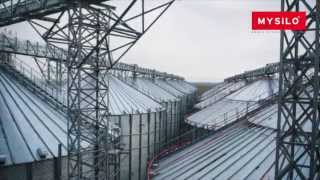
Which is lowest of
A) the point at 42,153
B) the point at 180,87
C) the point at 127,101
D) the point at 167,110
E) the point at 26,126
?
the point at 167,110

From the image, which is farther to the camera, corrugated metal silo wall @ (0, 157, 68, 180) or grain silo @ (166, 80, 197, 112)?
grain silo @ (166, 80, 197, 112)

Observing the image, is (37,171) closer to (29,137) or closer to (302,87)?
(29,137)

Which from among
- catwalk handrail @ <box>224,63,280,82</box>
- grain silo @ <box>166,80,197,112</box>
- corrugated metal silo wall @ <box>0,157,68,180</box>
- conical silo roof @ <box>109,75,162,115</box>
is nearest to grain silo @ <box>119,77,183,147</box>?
conical silo roof @ <box>109,75,162,115</box>

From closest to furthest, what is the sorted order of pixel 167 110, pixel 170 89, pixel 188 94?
pixel 167 110 < pixel 170 89 < pixel 188 94

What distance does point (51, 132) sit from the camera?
16.2 meters

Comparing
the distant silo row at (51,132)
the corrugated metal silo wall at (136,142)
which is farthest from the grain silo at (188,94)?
the distant silo row at (51,132)

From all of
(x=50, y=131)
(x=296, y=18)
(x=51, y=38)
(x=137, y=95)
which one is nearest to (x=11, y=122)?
(x=50, y=131)

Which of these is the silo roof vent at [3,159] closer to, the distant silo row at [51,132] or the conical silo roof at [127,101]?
the distant silo row at [51,132]

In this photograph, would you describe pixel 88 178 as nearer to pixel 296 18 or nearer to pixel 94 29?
pixel 94 29

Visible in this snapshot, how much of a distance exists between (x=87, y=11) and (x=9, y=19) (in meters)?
7.05

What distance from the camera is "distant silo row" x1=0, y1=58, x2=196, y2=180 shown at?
13.6 meters

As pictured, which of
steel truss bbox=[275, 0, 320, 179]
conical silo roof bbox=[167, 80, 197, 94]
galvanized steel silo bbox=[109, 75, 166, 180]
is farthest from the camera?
conical silo roof bbox=[167, 80, 197, 94]

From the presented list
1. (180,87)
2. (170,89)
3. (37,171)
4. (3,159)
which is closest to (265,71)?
(170,89)

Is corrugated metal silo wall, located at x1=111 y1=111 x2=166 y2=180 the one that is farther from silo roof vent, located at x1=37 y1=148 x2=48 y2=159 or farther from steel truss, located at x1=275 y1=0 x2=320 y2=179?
steel truss, located at x1=275 y1=0 x2=320 y2=179
